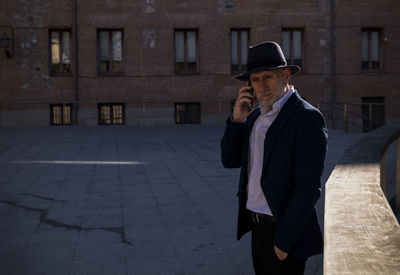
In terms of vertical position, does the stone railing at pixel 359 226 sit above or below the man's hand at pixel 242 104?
below

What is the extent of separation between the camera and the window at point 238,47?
2391cm

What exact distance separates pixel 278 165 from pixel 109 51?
21264 mm

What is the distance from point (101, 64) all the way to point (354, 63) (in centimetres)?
1082

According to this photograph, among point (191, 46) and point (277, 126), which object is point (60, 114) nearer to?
point (191, 46)

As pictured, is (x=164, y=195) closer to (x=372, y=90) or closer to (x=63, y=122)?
(x=63, y=122)

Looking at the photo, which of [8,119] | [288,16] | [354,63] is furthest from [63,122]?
[354,63]

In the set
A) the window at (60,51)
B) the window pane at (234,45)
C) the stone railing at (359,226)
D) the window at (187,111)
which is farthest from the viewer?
the window pane at (234,45)

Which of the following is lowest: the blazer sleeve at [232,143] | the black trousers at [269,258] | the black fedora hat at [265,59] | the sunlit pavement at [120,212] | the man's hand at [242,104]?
the sunlit pavement at [120,212]

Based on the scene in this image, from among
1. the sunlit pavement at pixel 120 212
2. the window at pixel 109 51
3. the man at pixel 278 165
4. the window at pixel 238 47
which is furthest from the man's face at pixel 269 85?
the window at pixel 238 47

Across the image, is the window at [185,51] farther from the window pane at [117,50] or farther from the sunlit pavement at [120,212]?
the sunlit pavement at [120,212]

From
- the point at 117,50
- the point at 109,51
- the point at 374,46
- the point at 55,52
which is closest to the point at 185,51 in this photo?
the point at 117,50

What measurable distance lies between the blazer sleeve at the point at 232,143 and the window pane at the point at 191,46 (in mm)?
20780

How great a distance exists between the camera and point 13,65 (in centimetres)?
2244

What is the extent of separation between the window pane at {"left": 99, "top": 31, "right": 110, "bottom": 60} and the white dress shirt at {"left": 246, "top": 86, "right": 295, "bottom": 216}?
69.0 ft
